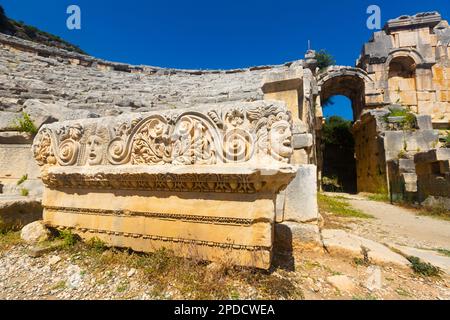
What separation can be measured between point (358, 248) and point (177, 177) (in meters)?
1.95

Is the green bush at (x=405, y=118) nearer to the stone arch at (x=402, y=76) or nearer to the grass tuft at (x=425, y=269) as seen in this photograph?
the stone arch at (x=402, y=76)

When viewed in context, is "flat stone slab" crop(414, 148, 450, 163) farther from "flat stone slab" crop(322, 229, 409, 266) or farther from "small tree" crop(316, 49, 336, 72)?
"small tree" crop(316, 49, 336, 72)

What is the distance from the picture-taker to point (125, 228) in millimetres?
2270

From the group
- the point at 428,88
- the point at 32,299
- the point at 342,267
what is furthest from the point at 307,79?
the point at 428,88

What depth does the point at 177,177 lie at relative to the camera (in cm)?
200

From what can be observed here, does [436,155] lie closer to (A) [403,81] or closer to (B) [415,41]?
(A) [403,81]

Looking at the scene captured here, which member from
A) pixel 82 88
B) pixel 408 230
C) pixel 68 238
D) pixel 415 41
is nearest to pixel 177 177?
pixel 68 238

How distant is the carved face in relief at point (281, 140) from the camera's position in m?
1.83

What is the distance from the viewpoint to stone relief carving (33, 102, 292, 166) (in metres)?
1.90

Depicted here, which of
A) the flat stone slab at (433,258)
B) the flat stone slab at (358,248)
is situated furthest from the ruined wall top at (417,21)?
the flat stone slab at (358,248)

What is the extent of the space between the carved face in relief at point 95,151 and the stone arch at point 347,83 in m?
11.3
